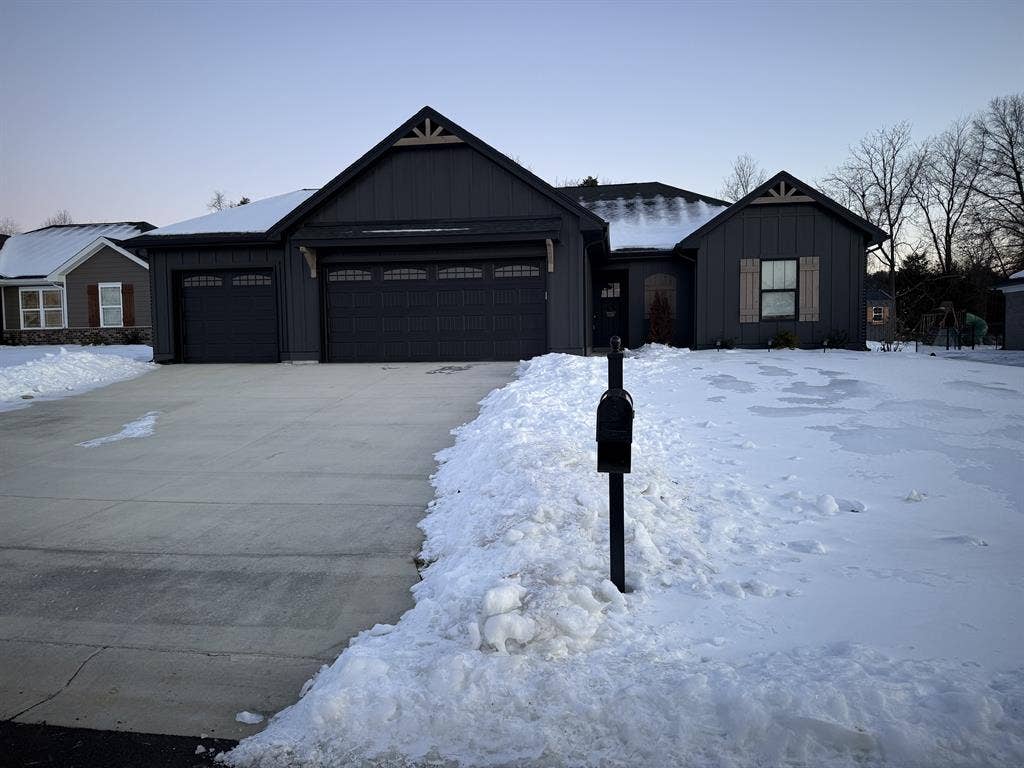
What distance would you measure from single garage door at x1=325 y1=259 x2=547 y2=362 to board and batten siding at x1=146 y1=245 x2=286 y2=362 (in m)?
2.21

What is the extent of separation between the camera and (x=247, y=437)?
27.3 ft

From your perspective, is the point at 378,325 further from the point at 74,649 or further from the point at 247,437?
the point at 74,649

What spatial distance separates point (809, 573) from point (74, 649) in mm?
4010

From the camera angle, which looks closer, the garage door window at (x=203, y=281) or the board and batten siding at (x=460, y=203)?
the board and batten siding at (x=460, y=203)

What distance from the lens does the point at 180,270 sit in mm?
16766

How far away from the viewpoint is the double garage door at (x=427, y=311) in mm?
15930

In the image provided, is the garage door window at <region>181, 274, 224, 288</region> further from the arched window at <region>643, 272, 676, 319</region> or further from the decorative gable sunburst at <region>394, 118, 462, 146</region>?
the arched window at <region>643, 272, 676, 319</region>

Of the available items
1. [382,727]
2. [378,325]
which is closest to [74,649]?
[382,727]

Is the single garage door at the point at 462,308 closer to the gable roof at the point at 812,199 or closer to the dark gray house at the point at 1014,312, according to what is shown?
the gable roof at the point at 812,199

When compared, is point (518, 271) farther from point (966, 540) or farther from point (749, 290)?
point (966, 540)

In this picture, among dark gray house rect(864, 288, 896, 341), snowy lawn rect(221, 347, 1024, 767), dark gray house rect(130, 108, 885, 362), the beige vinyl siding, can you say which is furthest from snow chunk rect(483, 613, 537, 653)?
dark gray house rect(864, 288, 896, 341)

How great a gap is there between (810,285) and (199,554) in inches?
646

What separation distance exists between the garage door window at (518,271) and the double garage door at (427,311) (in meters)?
0.02

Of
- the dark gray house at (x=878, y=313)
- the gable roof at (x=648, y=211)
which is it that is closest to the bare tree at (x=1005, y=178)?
the dark gray house at (x=878, y=313)
